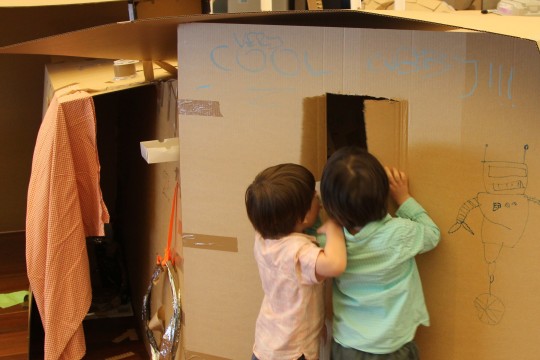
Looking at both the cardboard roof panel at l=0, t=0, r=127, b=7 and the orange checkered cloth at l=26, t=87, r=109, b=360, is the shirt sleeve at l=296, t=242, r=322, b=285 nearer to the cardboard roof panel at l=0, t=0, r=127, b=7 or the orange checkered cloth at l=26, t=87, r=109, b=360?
the orange checkered cloth at l=26, t=87, r=109, b=360

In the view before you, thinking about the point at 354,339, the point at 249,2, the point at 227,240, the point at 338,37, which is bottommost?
the point at 354,339

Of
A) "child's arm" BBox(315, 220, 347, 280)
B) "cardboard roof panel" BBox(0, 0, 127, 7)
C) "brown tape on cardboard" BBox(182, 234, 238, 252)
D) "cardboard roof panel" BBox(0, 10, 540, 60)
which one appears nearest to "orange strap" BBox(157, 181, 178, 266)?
"brown tape on cardboard" BBox(182, 234, 238, 252)

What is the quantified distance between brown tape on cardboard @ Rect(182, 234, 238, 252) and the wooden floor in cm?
66

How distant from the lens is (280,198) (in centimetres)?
101

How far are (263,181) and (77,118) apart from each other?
0.52 metres

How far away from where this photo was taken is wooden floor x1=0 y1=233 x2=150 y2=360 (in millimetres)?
1784

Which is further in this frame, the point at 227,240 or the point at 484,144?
the point at 227,240

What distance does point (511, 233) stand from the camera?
95cm

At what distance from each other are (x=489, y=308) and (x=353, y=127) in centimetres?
34

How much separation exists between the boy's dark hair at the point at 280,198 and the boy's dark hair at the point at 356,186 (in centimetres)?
5

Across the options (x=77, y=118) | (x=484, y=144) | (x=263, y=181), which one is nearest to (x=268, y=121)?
(x=263, y=181)

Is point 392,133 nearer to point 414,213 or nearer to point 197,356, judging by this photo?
point 414,213

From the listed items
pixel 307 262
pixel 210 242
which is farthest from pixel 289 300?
pixel 210 242

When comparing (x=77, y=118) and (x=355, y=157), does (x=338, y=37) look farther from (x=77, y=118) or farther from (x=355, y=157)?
(x=77, y=118)
